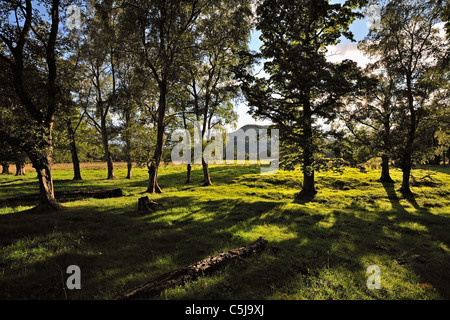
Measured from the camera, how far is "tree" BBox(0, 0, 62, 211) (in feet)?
36.0

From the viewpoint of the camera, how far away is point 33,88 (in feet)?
39.5

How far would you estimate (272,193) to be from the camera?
74.3 feet

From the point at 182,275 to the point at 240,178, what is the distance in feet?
88.8

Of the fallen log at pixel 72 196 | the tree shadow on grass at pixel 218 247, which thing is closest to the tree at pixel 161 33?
the fallen log at pixel 72 196

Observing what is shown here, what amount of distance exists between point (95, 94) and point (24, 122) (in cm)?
2673

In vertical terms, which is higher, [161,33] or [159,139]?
[161,33]

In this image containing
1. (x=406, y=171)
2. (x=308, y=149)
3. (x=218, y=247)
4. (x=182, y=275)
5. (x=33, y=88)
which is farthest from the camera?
(x=406, y=171)

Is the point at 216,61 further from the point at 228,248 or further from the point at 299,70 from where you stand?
the point at 228,248

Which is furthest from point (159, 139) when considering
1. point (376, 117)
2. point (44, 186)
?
point (376, 117)

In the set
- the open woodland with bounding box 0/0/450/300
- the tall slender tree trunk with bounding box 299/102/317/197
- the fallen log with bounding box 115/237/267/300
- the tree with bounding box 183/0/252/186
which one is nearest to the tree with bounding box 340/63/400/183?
the open woodland with bounding box 0/0/450/300

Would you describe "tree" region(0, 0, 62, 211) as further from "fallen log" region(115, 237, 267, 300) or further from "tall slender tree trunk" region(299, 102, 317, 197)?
"tall slender tree trunk" region(299, 102, 317, 197)

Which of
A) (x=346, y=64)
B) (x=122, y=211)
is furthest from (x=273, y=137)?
(x=122, y=211)

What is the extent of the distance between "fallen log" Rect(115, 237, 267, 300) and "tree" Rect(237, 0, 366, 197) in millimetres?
12992

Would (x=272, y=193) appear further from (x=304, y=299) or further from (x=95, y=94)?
(x=95, y=94)
